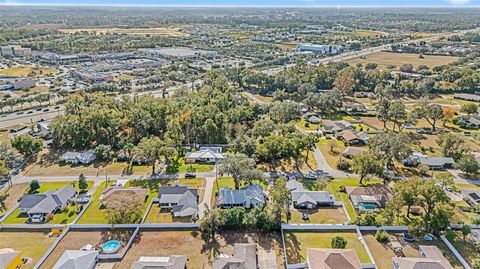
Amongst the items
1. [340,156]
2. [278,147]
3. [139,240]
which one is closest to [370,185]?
[340,156]

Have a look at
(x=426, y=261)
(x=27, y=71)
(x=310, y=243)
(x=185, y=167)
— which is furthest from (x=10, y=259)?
(x=27, y=71)

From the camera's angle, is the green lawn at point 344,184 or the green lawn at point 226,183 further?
the green lawn at point 226,183

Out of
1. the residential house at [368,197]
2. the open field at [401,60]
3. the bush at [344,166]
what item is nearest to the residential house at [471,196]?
the residential house at [368,197]

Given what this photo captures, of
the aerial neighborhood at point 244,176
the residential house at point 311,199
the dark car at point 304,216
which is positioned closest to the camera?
the aerial neighborhood at point 244,176

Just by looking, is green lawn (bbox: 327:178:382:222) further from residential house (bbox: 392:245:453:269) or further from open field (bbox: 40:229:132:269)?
open field (bbox: 40:229:132:269)

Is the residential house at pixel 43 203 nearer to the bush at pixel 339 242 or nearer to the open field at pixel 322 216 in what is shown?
the open field at pixel 322 216

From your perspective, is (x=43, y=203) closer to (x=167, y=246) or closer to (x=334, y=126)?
(x=167, y=246)
